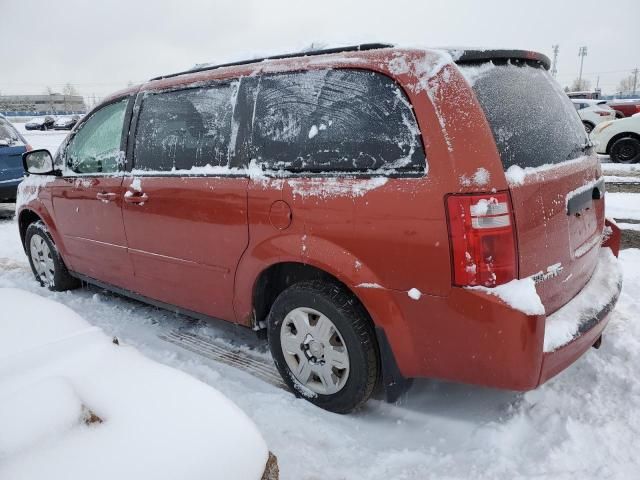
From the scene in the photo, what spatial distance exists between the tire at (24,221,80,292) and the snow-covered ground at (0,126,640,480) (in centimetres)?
220

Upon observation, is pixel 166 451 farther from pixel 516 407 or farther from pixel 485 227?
pixel 516 407

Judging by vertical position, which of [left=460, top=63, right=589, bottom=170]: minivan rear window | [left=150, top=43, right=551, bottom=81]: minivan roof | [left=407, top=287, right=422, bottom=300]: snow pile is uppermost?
[left=150, top=43, right=551, bottom=81]: minivan roof

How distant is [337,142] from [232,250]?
910 mm

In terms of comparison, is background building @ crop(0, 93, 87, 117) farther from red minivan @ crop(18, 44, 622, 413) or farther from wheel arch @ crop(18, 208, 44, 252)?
red minivan @ crop(18, 44, 622, 413)

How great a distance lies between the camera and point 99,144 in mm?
3916

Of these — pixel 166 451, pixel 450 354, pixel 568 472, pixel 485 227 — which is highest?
pixel 485 227

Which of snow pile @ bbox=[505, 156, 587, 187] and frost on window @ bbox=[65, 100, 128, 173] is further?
frost on window @ bbox=[65, 100, 128, 173]

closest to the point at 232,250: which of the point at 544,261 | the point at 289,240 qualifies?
the point at 289,240

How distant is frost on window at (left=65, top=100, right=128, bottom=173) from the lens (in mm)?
3703

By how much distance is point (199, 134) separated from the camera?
305cm

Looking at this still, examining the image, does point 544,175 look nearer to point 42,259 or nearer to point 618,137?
point 42,259

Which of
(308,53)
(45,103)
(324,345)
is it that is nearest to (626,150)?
(308,53)

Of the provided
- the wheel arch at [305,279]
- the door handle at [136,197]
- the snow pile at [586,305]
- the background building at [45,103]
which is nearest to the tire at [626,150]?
the snow pile at [586,305]

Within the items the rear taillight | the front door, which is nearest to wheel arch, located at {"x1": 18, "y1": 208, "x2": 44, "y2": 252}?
the front door
